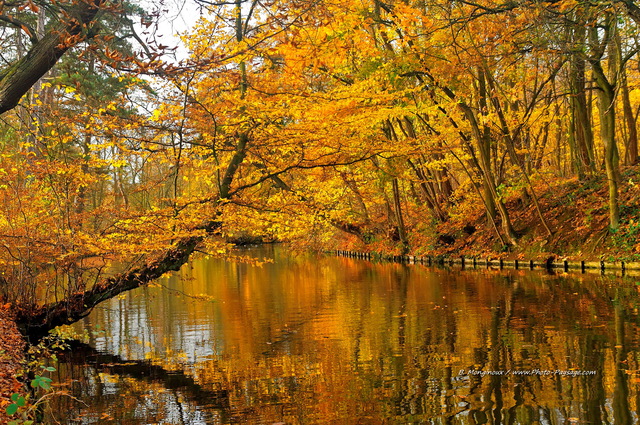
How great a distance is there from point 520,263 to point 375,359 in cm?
1293

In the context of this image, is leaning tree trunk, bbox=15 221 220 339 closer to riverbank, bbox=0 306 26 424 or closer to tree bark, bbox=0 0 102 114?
riverbank, bbox=0 306 26 424

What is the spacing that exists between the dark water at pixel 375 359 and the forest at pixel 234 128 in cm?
180

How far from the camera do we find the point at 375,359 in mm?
8406

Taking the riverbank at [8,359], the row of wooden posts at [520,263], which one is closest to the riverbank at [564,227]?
the row of wooden posts at [520,263]

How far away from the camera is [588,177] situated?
20266mm

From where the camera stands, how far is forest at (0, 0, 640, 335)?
6.41 m

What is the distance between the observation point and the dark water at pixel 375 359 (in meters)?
6.08

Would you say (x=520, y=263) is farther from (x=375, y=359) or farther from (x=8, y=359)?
(x=8, y=359)

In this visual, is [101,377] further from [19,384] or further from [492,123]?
[492,123]

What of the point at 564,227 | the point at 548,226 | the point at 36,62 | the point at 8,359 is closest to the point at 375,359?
the point at 8,359

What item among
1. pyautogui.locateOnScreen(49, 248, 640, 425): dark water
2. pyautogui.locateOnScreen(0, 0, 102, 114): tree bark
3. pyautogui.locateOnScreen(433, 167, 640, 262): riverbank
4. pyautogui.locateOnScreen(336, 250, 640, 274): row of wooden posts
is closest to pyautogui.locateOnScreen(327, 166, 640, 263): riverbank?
pyautogui.locateOnScreen(433, 167, 640, 262): riverbank

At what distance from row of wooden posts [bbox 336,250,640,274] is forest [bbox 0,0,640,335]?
14.0 inches

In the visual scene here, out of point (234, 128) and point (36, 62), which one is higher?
point (234, 128)

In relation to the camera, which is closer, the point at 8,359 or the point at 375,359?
the point at 8,359
